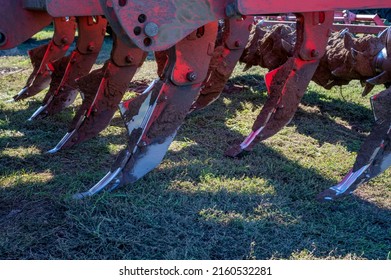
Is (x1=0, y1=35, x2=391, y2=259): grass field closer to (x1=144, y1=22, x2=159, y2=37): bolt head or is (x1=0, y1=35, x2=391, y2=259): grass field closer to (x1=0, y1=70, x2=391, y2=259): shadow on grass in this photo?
Answer: (x1=0, y1=70, x2=391, y2=259): shadow on grass

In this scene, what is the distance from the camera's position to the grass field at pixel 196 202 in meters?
2.01

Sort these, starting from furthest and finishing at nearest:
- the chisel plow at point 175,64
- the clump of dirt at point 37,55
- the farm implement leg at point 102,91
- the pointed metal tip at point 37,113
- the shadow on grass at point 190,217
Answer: the clump of dirt at point 37,55, the pointed metal tip at point 37,113, the farm implement leg at point 102,91, the chisel plow at point 175,64, the shadow on grass at point 190,217

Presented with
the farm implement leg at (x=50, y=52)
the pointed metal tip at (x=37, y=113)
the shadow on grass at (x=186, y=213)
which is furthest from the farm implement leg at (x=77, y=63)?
Answer: the shadow on grass at (x=186, y=213)

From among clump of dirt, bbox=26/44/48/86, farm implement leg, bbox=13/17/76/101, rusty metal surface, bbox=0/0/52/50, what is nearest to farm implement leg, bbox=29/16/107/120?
farm implement leg, bbox=13/17/76/101

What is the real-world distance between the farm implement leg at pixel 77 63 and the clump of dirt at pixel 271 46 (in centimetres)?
134

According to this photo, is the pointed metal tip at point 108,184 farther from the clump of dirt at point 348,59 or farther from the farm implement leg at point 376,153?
the clump of dirt at point 348,59

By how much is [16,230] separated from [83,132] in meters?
1.18

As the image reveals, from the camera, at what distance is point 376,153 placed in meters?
2.46

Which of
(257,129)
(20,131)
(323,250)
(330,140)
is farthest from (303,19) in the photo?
(20,131)

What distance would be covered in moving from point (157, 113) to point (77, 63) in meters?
1.51

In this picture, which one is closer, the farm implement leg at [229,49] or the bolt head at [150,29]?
the bolt head at [150,29]

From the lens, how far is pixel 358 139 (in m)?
3.66

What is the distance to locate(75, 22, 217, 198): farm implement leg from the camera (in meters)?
2.45

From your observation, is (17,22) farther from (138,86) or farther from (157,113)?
(138,86)
